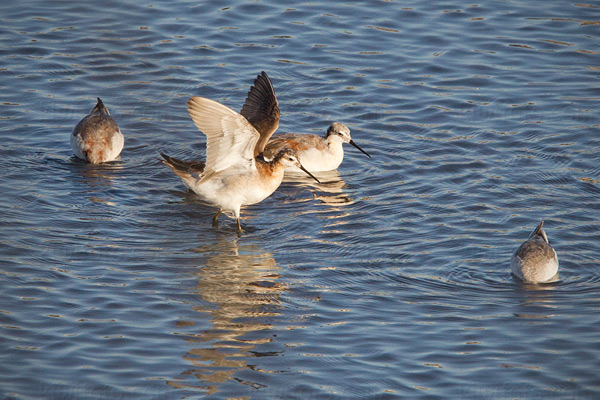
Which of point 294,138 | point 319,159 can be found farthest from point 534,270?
point 294,138

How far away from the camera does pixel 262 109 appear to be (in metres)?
13.2

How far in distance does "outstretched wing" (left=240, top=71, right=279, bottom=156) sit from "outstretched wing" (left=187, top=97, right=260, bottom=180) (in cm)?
176

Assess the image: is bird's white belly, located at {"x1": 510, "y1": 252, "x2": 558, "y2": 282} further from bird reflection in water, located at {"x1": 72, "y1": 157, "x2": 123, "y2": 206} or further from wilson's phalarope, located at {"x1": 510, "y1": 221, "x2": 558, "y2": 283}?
bird reflection in water, located at {"x1": 72, "y1": 157, "x2": 123, "y2": 206}

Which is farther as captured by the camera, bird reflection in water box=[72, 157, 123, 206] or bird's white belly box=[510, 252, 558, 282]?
bird reflection in water box=[72, 157, 123, 206]

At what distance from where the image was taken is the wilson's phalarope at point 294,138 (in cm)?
1302

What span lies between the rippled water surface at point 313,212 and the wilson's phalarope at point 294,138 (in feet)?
1.23

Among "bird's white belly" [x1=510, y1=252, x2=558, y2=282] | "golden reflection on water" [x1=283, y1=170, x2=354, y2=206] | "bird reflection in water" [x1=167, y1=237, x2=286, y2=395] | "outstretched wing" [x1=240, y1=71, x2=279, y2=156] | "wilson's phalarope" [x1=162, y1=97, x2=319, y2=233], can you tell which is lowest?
"bird reflection in water" [x1=167, y1=237, x2=286, y2=395]

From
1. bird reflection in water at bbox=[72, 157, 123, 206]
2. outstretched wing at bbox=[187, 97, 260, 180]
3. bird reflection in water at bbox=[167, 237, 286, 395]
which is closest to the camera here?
bird reflection in water at bbox=[167, 237, 286, 395]

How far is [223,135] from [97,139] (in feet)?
9.68

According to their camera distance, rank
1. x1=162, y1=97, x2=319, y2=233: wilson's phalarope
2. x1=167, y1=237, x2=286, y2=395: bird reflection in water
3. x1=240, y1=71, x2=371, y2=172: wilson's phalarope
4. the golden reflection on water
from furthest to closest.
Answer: x1=240, y1=71, x2=371, y2=172: wilson's phalarope → the golden reflection on water → x1=162, y1=97, x2=319, y2=233: wilson's phalarope → x1=167, y1=237, x2=286, y2=395: bird reflection in water

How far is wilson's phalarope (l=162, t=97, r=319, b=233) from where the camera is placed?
33.4ft

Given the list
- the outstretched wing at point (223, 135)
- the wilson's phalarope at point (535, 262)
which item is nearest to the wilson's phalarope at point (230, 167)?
the outstretched wing at point (223, 135)

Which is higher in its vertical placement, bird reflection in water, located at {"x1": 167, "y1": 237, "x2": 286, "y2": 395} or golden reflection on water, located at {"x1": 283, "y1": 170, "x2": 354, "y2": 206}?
golden reflection on water, located at {"x1": 283, "y1": 170, "x2": 354, "y2": 206}

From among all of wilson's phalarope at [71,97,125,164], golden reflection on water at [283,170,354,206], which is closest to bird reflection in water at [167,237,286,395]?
golden reflection on water at [283,170,354,206]
